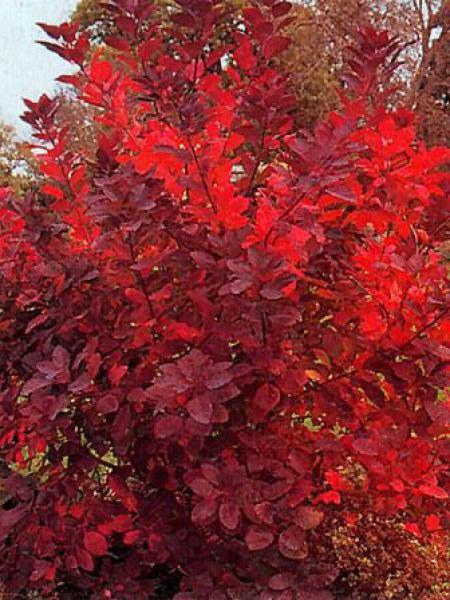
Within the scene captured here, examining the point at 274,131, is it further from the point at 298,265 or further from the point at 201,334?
the point at 201,334

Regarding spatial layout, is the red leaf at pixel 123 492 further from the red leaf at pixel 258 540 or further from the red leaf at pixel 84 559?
the red leaf at pixel 258 540

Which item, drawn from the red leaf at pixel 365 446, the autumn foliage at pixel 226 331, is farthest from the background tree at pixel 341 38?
the red leaf at pixel 365 446

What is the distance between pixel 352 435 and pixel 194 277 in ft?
1.33

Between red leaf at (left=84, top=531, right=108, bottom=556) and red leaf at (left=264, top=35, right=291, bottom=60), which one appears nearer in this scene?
red leaf at (left=264, top=35, right=291, bottom=60)

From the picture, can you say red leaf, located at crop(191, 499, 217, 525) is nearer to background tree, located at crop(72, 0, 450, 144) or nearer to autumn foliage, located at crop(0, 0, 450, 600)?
autumn foliage, located at crop(0, 0, 450, 600)

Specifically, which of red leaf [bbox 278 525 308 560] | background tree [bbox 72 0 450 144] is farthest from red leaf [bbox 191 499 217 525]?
background tree [bbox 72 0 450 144]

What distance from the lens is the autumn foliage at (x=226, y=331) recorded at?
149 cm

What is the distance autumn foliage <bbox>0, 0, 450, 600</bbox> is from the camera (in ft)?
4.89

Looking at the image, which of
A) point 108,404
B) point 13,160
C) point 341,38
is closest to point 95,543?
point 108,404

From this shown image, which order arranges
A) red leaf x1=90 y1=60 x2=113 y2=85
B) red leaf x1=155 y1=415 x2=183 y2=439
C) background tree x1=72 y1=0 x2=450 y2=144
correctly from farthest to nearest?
background tree x1=72 y1=0 x2=450 y2=144, red leaf x1=90 y1=60 x2=113 y2=85, red leaf x1=155 y1=415 x2=183 y2=439

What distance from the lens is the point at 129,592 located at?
1.78 metres

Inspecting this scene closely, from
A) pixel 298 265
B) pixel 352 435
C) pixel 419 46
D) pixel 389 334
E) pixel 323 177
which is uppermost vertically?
pixel 419 46

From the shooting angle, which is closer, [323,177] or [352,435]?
[323,177]

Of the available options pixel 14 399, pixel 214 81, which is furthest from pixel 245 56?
pixel 14 399
